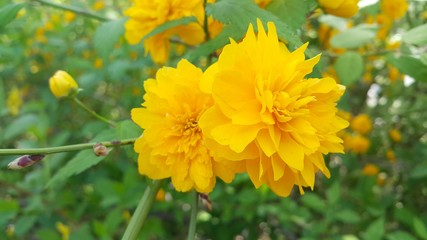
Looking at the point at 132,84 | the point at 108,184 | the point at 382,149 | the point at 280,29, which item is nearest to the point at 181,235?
the point at 108,184

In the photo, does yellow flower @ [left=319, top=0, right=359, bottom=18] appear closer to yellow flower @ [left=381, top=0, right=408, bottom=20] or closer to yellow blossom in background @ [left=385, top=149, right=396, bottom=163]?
yellow flower @ [left=381, top=0, right=408, bottom=20]

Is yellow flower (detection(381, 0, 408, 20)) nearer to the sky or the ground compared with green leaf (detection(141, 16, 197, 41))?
nearer to the ground

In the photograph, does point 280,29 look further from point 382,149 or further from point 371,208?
point 382,149

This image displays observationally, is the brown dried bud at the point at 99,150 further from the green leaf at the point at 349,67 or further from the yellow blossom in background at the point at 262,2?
the green leaf at the point at 349,67

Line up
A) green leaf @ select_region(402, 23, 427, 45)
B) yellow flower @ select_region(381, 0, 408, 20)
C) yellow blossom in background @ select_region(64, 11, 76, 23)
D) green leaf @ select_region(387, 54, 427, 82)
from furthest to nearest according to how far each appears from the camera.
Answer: yellow blossom in background @ select_region(64, 11, 76, 23) < yellow flower @ select_region(381, 0, 408, 20) < green leaf @ select_region(387, 54, 427, 82) < green leaf @ select_region(402, 23, 427, 45)

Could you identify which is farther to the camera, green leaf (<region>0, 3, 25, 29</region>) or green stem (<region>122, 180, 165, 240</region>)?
green leaf (<region>0, 3, 25, 29</region>)

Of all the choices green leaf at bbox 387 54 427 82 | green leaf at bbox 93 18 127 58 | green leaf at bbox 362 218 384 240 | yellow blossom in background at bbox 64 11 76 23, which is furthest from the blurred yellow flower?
yellow blossom in background at bbox 64 11 76 23

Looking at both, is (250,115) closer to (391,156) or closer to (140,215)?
(140,215)
